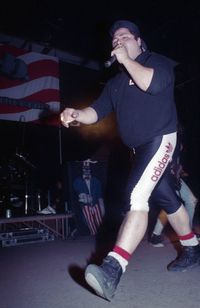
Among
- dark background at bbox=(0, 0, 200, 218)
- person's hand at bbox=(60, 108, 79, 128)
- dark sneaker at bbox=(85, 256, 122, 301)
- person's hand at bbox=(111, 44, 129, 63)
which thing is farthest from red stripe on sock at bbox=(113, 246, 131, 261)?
dark background at bbox=(0, 0, 200, 218)

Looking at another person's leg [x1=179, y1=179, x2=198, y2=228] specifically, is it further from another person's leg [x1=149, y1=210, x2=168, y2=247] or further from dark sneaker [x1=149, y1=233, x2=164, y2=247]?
dark sneaker [x1=149, y1=233, x2=164, y2=247]

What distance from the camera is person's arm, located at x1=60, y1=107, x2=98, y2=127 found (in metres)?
2.36

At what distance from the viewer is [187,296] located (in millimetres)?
1918

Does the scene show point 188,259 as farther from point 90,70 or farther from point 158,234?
point 90,70

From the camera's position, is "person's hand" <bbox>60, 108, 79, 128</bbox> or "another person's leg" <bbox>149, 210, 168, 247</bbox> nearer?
"person's hand" <bbox>60, 108, 79, 128</bbox>

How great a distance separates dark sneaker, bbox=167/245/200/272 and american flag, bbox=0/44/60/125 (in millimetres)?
4652

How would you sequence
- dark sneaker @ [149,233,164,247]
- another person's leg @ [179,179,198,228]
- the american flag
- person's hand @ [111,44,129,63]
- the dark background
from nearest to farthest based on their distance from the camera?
1. person's hand @ [111,44,129,63]
2. dark sneaker @ [149,233,164,247]
3. another person's leg @ [179,179,198,228]
4. the american flag
5. the dark background

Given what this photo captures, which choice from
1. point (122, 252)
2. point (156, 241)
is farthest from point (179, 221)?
point (156, 241)

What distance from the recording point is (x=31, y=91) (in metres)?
6.62

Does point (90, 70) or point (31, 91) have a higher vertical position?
point (90, 70)

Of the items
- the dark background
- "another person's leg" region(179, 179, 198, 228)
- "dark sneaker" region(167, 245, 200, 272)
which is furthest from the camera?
the dark background

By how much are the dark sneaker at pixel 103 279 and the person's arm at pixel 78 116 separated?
111cm

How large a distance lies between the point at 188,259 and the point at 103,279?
111 centimetres

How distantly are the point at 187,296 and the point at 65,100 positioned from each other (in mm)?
7214
